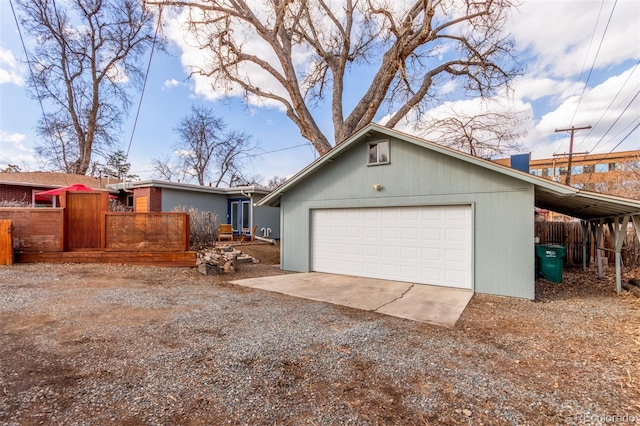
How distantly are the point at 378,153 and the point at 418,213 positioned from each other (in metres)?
1.89

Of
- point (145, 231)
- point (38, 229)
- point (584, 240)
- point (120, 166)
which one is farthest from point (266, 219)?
point (120, 166)

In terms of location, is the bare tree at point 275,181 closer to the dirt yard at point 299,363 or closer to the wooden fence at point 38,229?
the wooden fence at point 38,229

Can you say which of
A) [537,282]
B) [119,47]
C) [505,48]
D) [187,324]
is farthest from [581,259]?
[119,47]

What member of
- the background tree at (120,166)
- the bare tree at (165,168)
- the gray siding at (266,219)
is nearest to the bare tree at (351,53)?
the gray siding at (266,219)

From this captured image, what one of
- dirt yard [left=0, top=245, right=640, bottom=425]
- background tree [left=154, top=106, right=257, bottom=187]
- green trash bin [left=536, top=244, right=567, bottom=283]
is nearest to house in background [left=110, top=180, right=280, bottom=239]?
dirt yard [left=0, top=245, right=640, bottom=425]

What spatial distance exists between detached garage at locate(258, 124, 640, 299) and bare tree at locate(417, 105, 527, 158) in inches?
268

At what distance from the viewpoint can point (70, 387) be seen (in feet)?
8.69

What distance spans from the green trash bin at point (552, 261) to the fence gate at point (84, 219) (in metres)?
12.1

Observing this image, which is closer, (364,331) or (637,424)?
(637,424)

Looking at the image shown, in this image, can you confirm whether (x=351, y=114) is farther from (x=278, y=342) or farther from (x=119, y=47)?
(x=119, y=47)

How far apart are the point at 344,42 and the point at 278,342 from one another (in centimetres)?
1506

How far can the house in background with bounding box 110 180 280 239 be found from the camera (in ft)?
47.5

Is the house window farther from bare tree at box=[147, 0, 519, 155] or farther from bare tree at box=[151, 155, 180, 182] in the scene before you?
bare tree at box=[151, 155, 180, 182]

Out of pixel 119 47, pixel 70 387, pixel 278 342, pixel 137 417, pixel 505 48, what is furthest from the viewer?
pixel 119 47
